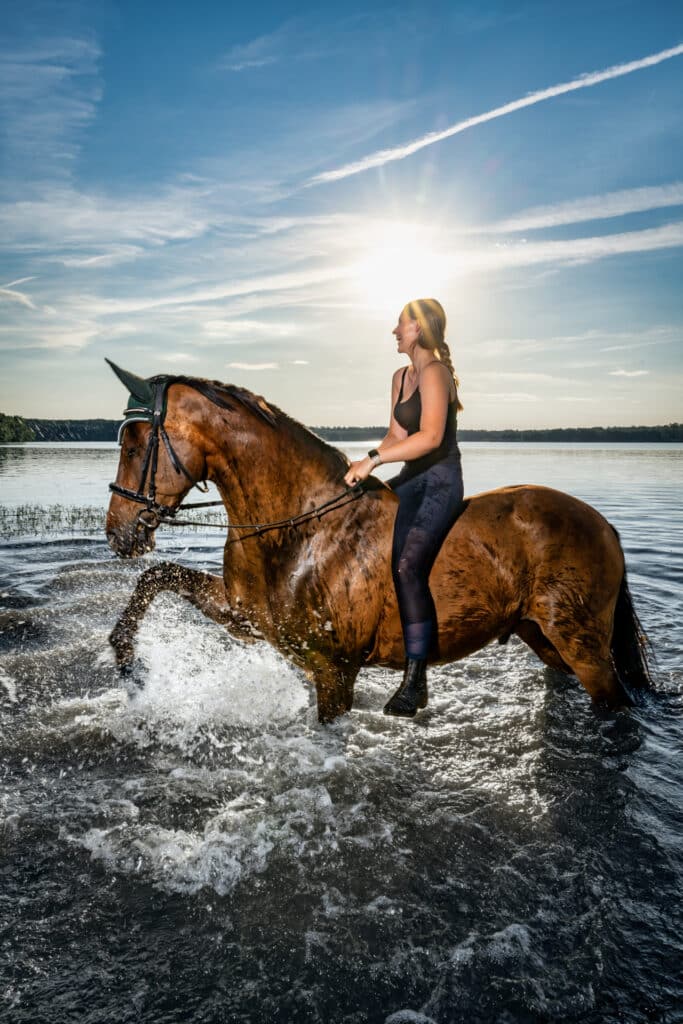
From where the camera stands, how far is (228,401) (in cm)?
429

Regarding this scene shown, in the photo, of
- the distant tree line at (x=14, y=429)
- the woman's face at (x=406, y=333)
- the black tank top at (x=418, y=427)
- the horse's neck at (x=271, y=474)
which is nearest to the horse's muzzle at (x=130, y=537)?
the horse's neck at (x=271, y=474)

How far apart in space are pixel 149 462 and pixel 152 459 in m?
0.03

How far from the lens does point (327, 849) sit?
12.2 ft

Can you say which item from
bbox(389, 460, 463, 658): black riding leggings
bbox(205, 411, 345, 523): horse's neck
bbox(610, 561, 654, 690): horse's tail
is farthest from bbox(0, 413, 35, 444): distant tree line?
bbox(610, 561, 654, 690): horse's tail

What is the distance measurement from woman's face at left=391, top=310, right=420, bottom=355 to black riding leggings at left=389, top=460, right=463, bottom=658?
37.1 inches

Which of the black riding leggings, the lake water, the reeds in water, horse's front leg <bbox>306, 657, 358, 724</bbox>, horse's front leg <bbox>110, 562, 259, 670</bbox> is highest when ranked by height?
the black riding leggings

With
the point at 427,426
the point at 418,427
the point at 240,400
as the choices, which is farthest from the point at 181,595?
the point at 427,426

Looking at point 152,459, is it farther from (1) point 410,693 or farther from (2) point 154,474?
(1) point 410,693

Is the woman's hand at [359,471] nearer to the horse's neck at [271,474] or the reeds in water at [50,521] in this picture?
the horse's neck at [271,474]

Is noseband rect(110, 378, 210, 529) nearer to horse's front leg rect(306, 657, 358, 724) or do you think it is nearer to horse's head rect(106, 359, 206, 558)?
horse's head rect(106, 359, 206, 558)

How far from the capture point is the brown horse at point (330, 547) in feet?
14.0

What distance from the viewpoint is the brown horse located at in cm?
427

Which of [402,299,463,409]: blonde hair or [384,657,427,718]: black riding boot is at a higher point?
[402,299,463,409]: blonde hair

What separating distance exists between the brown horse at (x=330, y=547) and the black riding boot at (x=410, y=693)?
271 mm
